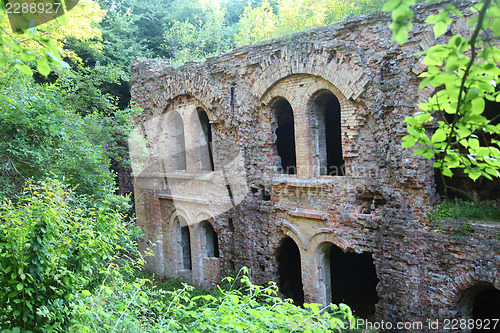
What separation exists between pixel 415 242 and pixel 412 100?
286 cm

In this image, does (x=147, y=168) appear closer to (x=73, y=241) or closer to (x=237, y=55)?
(x=237, y=55)

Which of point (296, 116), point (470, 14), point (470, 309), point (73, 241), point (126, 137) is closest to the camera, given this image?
point (73, 241)

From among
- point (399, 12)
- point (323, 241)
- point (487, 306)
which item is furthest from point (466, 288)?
point (399, 12)

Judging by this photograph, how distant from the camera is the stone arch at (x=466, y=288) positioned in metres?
6.55

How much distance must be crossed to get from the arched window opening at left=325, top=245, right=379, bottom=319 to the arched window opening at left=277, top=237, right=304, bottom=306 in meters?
1.00

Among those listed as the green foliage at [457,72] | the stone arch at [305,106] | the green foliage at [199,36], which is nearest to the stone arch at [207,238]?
the stone arch at [305,106]

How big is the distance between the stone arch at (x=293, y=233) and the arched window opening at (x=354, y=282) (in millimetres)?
1023

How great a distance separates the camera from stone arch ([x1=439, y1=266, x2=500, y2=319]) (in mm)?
6547

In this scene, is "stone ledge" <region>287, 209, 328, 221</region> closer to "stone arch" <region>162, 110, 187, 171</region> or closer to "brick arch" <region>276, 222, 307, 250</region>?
"brick arch" <region>276, 222, 307, 250</region>

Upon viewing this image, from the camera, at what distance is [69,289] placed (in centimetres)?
419

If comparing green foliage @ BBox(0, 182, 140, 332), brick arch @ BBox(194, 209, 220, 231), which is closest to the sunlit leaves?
green foliage @ BBox(0, 182, 140, 332)

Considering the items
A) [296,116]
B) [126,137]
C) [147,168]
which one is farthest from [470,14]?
[147,168]

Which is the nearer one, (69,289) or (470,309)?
(69,289)

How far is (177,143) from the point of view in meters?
13.8
